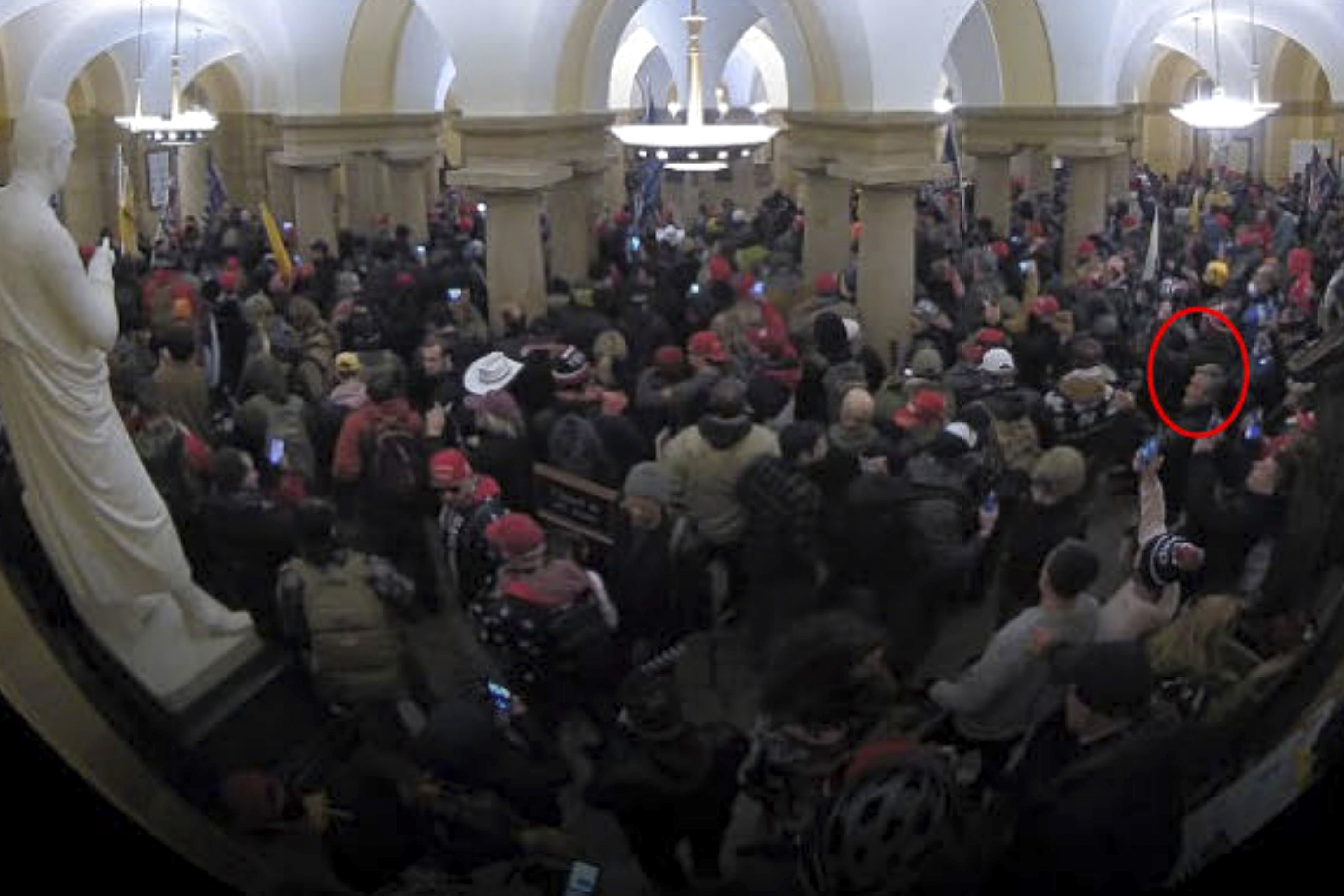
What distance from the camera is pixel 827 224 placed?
421 inches

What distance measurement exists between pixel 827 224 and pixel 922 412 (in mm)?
5572

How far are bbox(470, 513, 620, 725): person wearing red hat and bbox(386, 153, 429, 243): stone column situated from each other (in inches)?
303

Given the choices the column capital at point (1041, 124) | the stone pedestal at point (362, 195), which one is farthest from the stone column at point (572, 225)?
the column capital at point (1041, 124)

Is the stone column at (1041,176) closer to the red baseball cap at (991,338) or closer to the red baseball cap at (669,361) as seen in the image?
the red baseball cap at (991,338)

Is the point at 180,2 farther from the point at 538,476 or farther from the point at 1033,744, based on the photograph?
the point at 1033,744

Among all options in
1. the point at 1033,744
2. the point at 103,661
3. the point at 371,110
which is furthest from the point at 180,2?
the point at 371,110

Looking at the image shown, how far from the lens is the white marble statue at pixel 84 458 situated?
4332 mm

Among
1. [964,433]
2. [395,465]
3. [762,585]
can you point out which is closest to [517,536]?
[395,465]

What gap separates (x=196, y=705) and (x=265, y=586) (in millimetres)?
442

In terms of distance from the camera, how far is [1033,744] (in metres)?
4.86

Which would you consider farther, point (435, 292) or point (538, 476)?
point (435, 292)

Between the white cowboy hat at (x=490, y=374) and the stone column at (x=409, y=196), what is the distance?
6785 millimetres

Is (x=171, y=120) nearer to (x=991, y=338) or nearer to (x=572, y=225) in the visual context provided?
(x=991, y=338)

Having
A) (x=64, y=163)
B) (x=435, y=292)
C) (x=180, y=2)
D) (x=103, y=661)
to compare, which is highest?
(x=180, y=2)
